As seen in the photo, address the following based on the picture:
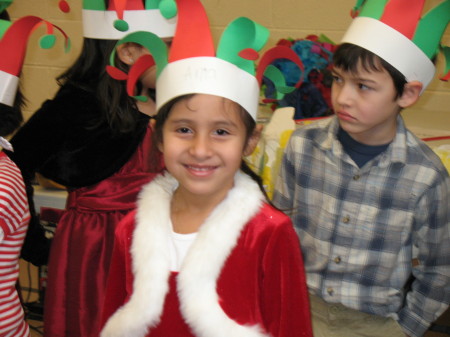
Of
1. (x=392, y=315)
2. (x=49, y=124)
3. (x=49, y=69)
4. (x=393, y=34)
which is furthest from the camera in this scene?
(x=49, y=69)

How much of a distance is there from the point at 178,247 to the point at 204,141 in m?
0.25

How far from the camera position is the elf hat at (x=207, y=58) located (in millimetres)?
1032

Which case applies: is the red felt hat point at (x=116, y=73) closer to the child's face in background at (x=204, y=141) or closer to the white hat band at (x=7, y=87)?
the child's face in background at (x=204, y=141)

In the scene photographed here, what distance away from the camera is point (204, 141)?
1.04 m

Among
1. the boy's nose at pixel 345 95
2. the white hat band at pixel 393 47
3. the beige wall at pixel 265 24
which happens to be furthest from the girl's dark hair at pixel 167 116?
the beige wall at pixel 265 24

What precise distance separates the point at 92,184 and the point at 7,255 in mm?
304

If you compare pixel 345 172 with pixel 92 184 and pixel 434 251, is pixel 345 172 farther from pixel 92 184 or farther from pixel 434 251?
pixel 92 184

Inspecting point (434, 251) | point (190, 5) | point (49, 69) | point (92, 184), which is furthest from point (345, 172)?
point (49, 69)

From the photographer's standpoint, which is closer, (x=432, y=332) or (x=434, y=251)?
(x=434, y=251)

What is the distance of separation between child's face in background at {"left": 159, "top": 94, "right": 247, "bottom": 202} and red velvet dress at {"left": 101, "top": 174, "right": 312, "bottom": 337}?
8cm

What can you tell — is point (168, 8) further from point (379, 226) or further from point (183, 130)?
point (379, 226)

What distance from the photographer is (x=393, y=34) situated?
125 centimetres

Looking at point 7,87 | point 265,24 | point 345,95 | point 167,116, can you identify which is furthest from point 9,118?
point 265,24

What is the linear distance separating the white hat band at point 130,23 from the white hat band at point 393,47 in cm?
51
